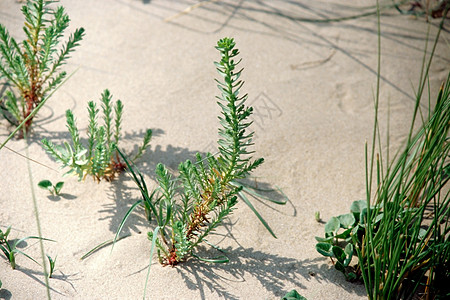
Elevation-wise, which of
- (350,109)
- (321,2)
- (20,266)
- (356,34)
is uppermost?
(321,2)

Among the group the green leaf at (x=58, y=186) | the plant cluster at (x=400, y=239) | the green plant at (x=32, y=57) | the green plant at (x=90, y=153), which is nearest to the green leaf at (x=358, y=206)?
the plant cluster at (x=400, y=239)

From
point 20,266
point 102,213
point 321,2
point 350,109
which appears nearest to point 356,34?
point 321,2

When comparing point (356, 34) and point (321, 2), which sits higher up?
point (321, 2)

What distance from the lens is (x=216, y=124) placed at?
2871mm

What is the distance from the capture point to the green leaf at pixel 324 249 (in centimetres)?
211

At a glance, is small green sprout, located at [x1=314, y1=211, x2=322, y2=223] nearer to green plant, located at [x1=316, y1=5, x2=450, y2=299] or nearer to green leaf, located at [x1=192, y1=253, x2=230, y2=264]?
green plant, located at [x1=316, y1=5, x2=450, y2=299]

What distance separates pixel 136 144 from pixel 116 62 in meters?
0.82

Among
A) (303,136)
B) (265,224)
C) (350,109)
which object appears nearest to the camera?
(265,224)

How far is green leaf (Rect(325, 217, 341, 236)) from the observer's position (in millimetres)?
2234

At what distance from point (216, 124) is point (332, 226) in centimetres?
100

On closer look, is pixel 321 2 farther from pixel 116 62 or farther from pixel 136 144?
pixel 136 144

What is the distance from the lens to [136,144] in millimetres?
2695

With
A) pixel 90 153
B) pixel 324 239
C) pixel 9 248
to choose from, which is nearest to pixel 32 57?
pixel 90 153

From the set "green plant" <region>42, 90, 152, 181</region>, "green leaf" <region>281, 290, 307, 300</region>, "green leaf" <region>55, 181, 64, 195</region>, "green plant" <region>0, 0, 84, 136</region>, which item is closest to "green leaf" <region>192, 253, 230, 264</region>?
"green leaf" <region>281, 290, 307, 300</region>
